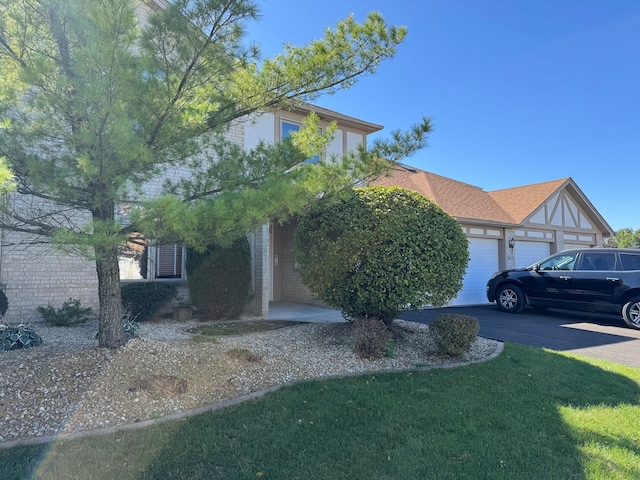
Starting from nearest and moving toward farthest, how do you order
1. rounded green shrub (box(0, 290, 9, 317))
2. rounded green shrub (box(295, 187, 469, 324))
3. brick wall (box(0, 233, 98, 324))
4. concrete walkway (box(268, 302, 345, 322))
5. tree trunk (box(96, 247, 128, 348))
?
tree trunk (box(96, 247, 128, 348)), rounded green shrub (box(295, 187, 469, 324)), rounded green shrub (box(0, 290, 9, 317)), brick wall (box(0, 233, 98, 324)), concrete walkway (box(268, 302, 345, 322))

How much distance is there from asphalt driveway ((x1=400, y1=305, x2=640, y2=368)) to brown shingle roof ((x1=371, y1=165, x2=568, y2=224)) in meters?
3.85

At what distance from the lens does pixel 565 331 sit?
8570mm

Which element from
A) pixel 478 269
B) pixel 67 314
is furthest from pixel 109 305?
pixel 478 269

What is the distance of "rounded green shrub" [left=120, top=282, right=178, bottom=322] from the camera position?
809 centimetres

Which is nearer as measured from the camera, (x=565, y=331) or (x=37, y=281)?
(x=37, y=281)

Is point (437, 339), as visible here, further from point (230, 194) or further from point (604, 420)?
point (230, 194)

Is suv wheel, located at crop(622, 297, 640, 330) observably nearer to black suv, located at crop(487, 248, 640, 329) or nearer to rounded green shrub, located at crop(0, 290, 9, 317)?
black suv, located at crop(487, 248, 640, 329)

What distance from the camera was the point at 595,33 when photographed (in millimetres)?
10422

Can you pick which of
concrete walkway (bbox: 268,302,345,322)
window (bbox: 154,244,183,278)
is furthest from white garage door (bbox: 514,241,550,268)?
window (bbox: 154,244,183,278)

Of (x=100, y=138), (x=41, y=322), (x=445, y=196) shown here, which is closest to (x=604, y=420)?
(x=100, y=138)

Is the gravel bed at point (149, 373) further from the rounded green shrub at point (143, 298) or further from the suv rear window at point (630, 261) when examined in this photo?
the suv rear window at point (630, 261)

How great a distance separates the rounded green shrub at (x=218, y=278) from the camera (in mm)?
8523

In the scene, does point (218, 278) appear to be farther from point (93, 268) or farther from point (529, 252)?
point (529, 252)

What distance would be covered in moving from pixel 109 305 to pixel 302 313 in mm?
6022
